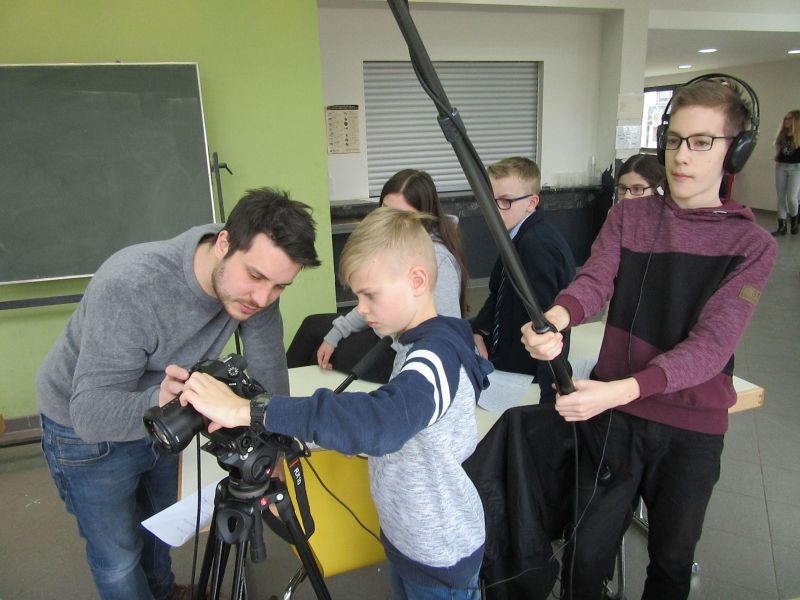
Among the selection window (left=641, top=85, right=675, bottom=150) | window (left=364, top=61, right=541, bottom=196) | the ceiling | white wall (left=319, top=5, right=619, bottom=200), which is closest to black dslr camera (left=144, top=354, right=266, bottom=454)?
white wall (left=319, top=5, right=619, bottom=200)

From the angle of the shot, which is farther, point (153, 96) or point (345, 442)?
point (153, 96)

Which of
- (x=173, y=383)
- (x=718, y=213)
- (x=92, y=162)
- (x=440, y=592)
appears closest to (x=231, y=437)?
(x=173, y=383)

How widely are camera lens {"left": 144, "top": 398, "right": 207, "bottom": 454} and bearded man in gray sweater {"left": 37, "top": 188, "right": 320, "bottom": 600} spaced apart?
0.18 meters

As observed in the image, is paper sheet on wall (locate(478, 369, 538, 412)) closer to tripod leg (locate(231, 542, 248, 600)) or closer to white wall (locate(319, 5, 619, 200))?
tripod leg (locate(231, 542, 248, 600))

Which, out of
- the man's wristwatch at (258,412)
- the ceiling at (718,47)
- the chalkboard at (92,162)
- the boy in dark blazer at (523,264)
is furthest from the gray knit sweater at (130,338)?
the ceiling at (718,47)

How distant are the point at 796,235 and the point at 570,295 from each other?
Answer: 858 cm

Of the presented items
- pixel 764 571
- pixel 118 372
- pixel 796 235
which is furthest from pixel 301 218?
pixel 796 235

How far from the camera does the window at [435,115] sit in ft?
17.8

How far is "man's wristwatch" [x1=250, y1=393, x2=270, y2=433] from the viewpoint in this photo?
0.86 m

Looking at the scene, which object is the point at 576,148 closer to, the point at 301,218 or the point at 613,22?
the point at 613,22

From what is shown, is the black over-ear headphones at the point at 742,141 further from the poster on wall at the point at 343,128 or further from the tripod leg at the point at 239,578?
the poster on wall at the point at 343,128

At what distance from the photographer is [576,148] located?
6059 mm

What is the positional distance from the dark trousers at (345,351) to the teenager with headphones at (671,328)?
0.70 m

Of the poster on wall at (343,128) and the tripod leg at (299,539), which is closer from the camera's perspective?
the tripod leg at (299,539)
